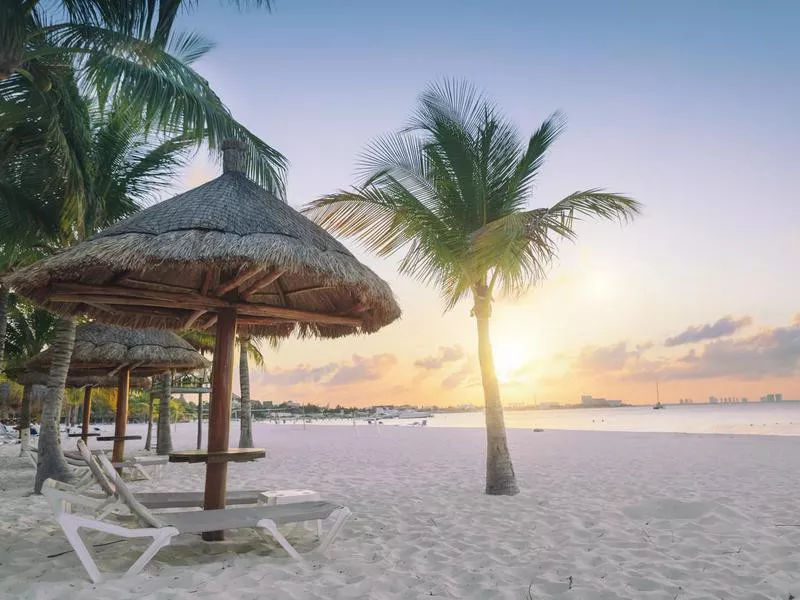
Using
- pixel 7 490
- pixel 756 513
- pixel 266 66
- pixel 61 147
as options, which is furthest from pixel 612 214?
pixel 7 490

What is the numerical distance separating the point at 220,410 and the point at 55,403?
16.5 ft

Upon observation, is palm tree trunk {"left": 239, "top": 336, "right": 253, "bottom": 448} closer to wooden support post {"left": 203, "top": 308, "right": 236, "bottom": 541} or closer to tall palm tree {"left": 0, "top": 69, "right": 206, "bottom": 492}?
tall palm tree {"left": 0, "top": 69, "right": 206, "bottom": 492}

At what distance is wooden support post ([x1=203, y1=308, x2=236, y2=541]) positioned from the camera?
462 cm

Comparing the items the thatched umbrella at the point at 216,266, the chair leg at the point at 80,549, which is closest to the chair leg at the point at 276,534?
the thatched umbrella at the point at 216,266

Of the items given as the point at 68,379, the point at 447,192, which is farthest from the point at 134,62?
the point at 68,379

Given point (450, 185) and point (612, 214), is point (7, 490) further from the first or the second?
point (612, 214)

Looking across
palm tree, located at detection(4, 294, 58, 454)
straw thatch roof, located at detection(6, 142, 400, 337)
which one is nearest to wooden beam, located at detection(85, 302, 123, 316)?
straw thatch roof, located at detection(6, 142, 400, 337)

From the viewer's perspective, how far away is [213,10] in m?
6.54

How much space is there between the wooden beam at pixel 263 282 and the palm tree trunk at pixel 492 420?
12.6 feet

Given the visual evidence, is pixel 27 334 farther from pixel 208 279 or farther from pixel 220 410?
pixel 220 410

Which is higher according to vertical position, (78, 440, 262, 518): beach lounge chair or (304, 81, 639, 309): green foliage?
(304, 81, 639, 309): green foliage

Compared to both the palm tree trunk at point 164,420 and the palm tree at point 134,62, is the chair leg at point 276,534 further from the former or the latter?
the palm tree trunk at point 164,420

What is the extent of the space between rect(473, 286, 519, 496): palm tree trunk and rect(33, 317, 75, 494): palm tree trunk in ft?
20.5

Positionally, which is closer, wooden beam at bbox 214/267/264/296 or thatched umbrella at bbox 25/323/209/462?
wooden beam at bbox 214/267/264/296
